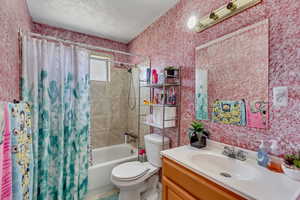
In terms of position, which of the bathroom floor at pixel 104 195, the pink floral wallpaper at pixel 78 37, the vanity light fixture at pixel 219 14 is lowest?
the bathroom floor at pixel 104 195

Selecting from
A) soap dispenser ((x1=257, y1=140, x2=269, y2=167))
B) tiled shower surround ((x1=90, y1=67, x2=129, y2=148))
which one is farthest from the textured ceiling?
soap dispenser ((x1=257, y1=140, x2=269, y2=167))

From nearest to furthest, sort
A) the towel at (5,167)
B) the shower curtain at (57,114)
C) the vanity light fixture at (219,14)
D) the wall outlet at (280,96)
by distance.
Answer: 1. the towel at (5,167)
2. the wall outlet at (280,96)
3. the vanity light fixture at (219,14)
4. the shower curtain at (57,114)

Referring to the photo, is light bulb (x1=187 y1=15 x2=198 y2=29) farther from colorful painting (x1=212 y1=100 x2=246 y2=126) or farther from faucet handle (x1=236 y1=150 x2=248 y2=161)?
faucet handle (x1=236 y1=150 x2=248 y2=161)

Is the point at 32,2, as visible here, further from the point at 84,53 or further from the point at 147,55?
the point at 147,55

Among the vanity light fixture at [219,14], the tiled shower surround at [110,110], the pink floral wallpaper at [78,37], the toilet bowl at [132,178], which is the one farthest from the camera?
the tiled shower surround at [110,110]

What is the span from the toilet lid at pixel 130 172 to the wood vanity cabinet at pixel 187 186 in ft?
1.53

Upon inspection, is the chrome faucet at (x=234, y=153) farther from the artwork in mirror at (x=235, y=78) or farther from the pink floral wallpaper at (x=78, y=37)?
the pink floral wallpaper at (x=78, y=37)

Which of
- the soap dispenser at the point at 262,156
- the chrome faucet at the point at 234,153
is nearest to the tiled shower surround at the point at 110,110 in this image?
the chrome faucet at the point at 234,153

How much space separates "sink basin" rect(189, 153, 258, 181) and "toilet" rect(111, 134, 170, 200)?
65 centimetres

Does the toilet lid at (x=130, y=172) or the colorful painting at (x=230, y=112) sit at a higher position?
the colorful painting at (x=230, y=112)

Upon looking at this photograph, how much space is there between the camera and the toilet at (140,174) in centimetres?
158

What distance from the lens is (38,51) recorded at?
59.7 inches

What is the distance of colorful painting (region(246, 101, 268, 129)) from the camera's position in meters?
1.05

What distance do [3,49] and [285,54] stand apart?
6.52ft
